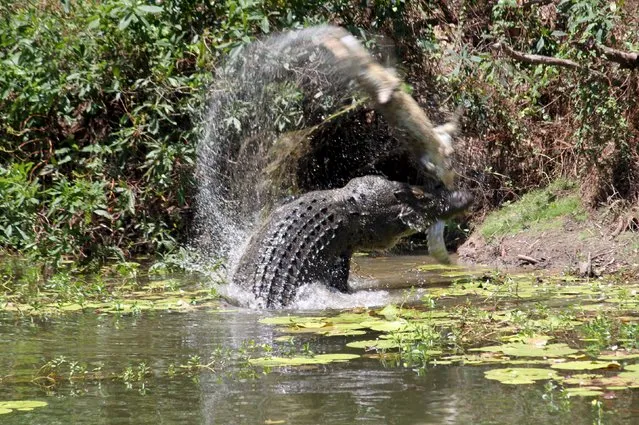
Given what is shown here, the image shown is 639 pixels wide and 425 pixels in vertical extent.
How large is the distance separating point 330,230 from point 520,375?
3.60 meters

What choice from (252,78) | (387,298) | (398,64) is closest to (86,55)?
→ (252,78)

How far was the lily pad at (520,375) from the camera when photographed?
4.70 metres

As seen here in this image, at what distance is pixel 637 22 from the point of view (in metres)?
10.4

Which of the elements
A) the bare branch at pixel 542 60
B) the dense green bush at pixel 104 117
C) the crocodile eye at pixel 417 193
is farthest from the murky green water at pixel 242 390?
the bare branch at pixel 542 60

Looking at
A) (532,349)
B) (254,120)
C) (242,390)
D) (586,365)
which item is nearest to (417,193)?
(254,120)

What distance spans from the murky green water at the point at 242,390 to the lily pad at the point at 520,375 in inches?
2.1

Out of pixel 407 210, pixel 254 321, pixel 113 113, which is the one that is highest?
pixel 113 113

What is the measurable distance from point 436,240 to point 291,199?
1157 millimetres

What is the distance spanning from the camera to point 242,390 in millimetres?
4797

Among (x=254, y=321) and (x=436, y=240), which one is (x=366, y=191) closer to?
(x=436, y=240)

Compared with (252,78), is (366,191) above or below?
below

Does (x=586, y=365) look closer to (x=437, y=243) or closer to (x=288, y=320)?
(x=288, y=320)

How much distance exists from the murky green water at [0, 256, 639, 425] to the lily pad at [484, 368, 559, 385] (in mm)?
54

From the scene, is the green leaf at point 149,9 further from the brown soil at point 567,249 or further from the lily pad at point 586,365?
the lily pad at point 586,365
